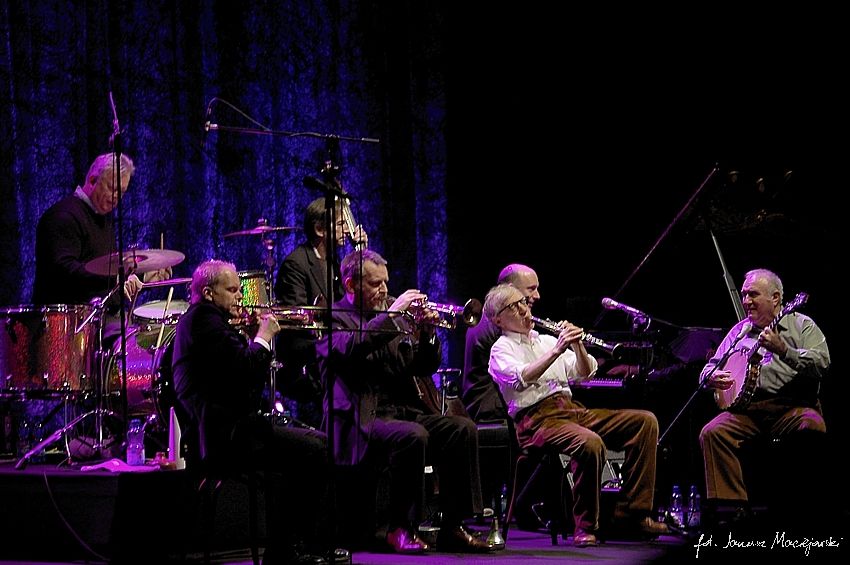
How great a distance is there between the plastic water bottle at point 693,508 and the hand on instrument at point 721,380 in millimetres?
662

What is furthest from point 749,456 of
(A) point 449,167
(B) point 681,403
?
(A) point 449,167

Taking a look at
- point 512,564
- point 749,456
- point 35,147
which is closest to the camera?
point 512,564

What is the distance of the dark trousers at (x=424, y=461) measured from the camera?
5676mm

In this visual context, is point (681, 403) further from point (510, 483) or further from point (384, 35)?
point (384, 35)

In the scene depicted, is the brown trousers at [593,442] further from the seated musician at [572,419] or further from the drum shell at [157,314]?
the drum shell at [157,314]

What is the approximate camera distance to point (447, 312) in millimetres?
5969

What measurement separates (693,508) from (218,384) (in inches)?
115

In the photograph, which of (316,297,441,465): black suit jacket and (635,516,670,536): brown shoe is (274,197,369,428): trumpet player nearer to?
(316,297,441,465): black suit jacket

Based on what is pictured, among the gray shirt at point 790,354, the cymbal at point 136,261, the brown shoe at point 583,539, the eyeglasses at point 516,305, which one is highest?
the cymbal at point 136,261

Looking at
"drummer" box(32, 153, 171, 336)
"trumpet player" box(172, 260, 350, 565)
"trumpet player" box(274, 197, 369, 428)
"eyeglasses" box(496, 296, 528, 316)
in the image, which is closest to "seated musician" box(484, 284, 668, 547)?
"eyeglasses" box(496, 296, 528, 316)

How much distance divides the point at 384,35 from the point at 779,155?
2986mm

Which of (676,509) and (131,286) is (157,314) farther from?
(676,509)

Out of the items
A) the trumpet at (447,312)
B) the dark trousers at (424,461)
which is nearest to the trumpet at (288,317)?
the trumpet at (447,312)

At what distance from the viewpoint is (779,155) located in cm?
789
